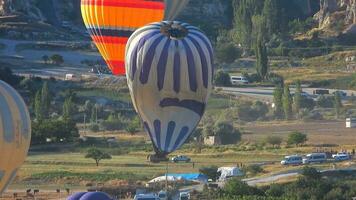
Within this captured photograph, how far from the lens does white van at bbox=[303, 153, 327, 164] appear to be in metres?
56.3

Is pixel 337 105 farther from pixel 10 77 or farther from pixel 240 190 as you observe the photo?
pixel 240 190

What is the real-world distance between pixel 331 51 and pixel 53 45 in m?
16.2

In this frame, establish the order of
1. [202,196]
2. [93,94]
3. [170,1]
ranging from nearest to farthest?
[202,196]
[170,1]
[93,94]

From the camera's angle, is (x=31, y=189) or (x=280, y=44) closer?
(x=31, y=189)

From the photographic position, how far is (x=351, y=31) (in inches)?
4063

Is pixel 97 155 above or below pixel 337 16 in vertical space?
below

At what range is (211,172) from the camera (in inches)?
2142

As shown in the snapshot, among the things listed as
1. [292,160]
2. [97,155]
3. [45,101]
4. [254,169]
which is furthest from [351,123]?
[254,169]

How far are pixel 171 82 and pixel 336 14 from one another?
191ft

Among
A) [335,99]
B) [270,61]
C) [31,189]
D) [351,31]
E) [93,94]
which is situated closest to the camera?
[31,189]

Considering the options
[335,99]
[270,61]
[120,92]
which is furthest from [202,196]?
[270,61]

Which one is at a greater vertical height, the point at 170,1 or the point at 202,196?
the point at 170,1

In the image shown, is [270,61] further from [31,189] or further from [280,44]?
[31,189]

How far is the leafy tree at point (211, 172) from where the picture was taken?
54.1 meters
